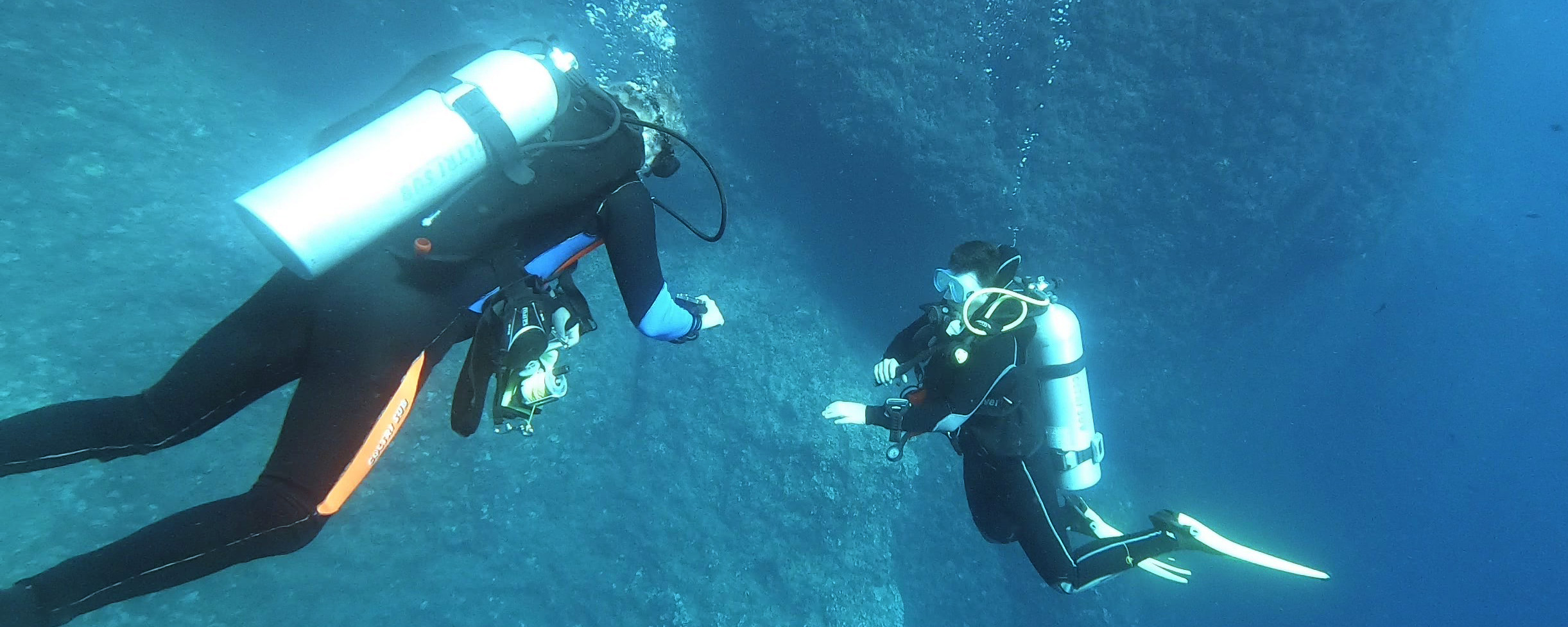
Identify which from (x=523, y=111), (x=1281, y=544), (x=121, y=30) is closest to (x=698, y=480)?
(x=523, y=111)

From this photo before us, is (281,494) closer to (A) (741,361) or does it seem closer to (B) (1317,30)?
(A) (741,361)

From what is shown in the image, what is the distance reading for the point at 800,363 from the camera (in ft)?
18.8

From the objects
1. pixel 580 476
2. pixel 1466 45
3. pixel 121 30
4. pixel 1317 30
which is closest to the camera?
pixel 121 30

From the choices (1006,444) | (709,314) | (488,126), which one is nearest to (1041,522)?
(1006,444)

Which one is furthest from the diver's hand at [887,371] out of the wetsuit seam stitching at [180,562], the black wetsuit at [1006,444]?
the wetsuit seam stitching at [180,562]

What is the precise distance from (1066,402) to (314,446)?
3947 millimetres

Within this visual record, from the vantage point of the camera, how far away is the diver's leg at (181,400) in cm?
198

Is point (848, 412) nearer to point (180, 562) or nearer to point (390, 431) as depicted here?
A: point (390, 431)

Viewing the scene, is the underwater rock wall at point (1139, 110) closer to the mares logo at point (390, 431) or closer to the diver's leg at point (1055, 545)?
the diver's leg at point (1055, 545)

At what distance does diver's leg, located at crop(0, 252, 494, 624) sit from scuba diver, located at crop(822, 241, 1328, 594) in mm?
2523

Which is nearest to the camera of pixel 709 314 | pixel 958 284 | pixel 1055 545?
pixel 709 314

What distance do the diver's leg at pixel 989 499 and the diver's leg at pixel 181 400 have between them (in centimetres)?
390

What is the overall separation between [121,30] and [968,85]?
20.0ft

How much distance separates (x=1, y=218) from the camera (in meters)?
3.09
